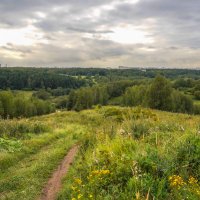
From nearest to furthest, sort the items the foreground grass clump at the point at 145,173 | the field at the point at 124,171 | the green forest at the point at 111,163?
the foreground grass clump at the point at 145,173 < the field at the point at 124,171 < the green forest at the point at 111,163

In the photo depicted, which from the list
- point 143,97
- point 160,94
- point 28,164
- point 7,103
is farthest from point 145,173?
point 7,103

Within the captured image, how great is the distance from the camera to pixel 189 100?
308ft

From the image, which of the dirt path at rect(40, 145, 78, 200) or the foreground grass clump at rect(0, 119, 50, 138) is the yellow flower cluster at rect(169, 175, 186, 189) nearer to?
the dirt path at rect(40, 145, 78, 200)

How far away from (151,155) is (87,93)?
10950 centimetres

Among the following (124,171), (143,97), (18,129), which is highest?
(124,171)

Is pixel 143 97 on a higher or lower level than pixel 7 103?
higher

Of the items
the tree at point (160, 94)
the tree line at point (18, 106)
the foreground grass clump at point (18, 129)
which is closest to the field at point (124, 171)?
the foreground grass clump at point (18, 129)

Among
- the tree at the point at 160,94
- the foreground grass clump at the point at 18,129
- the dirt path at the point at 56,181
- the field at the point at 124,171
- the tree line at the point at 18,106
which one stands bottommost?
the tree line at the point at 18,106

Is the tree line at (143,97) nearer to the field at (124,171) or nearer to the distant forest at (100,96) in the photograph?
the distant forest at (100,96)

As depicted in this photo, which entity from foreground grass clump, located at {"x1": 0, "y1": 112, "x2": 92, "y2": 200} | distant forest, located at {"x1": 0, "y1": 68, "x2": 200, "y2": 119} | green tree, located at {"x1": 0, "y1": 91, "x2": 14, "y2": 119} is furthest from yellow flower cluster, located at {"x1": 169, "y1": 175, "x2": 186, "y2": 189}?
green tree, located at {"x1": 0, "y1": 91, "x2": 14, "y2": 119}

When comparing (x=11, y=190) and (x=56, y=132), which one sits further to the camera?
(x=56, y=132)

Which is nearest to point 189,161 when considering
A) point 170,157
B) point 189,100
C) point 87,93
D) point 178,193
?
point 170,157

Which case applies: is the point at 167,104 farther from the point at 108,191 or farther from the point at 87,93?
the point at 108,191

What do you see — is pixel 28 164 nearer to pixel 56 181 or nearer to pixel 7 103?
pixel 56 181
